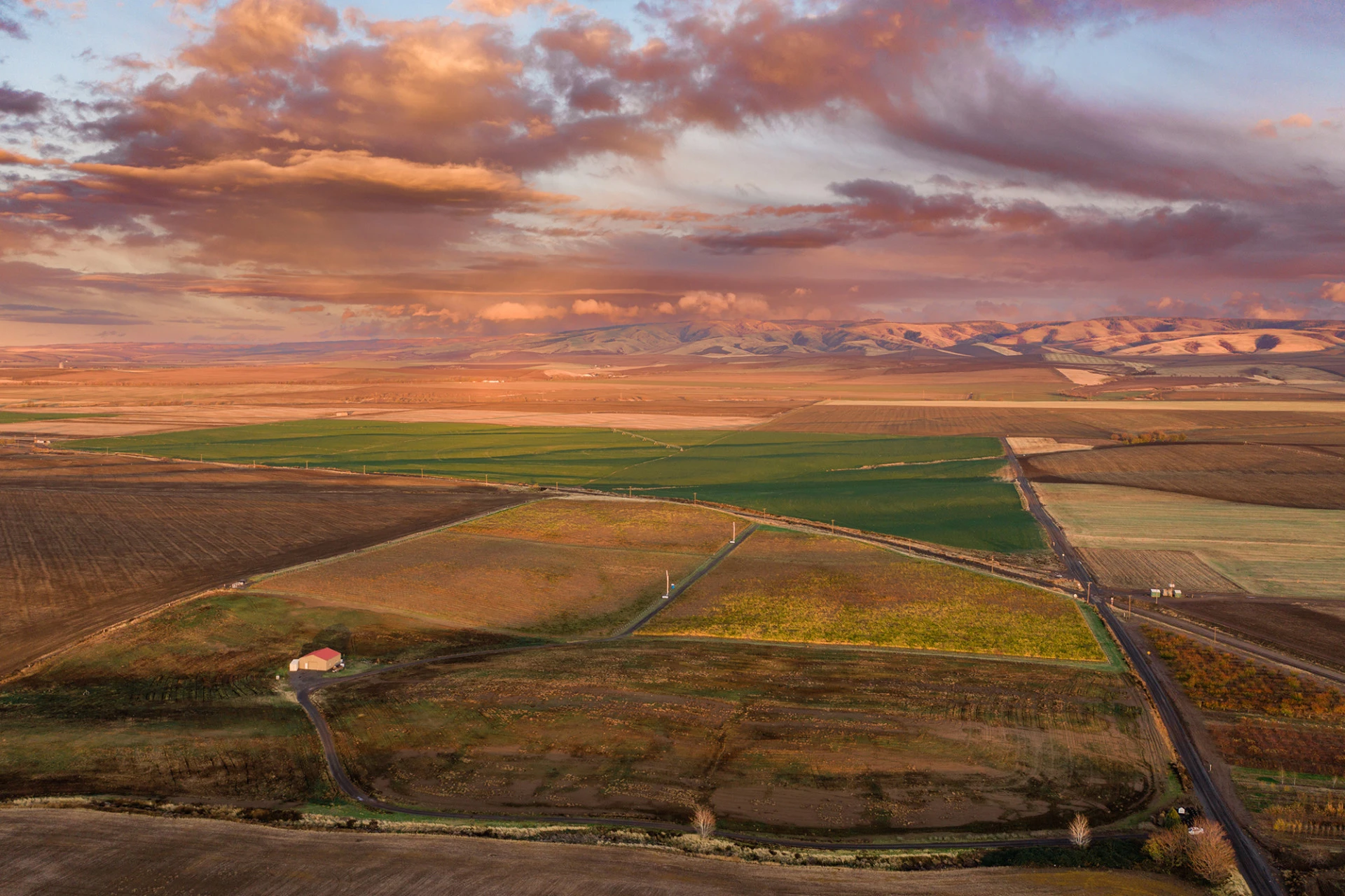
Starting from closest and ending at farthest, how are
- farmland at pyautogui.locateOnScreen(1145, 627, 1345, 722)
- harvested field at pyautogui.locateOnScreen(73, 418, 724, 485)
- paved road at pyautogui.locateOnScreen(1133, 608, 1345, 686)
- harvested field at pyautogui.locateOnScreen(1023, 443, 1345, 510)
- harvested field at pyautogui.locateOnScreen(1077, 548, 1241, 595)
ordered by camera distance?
1. farmland at pyautogui.locateOnScreen(1145, 627, 1345, 722)
2. paved road at pyautogui.locateOnScreen(1133, 608, 1345, 686)
3. harvested field at pyautogui.locateOnScreen(1077, 548, 1241, 595)
4. harvested field at pyautogui.locateOnScreen(1023, 443, 1345, 510)
5. harvested field at pyautogui.locateOnScreen(73, 418, 724, 485)

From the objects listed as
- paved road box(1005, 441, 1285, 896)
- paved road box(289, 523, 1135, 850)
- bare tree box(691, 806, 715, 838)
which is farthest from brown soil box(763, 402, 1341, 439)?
bare tree box(691, 806, 715, 838)

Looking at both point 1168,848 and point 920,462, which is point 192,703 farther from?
point 920,462

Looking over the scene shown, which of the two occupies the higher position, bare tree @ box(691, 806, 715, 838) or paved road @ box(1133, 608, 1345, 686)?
bare tree @ box(691, 806, 715, 838)

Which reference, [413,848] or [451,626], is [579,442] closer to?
[451,626]

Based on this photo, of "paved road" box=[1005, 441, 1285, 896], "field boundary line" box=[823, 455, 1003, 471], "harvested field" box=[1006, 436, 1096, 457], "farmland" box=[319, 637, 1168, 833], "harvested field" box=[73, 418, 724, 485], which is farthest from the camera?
"harvested field" box=[1006, 436, 1096, 457]

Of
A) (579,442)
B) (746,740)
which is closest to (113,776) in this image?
(746,740)

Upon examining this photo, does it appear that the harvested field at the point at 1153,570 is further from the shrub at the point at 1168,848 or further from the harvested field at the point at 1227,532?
the shrub at the point at 1168,848

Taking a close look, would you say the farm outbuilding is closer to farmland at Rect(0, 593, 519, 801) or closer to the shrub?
farmland at Rect(0, 593, 519, 801)
